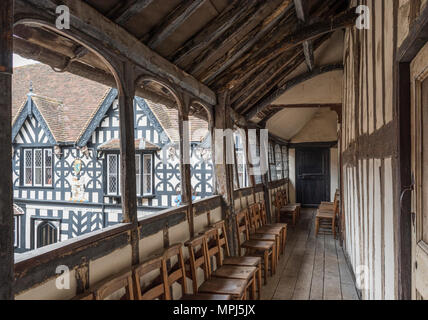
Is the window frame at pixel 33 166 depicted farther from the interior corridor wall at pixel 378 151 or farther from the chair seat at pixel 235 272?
the interior corridor wall at pixel 378 151

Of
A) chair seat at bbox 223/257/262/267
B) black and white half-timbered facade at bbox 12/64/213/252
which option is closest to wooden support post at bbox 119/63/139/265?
chair seat at bbox 223/257/262/267

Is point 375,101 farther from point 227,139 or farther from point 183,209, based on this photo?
point 227,139

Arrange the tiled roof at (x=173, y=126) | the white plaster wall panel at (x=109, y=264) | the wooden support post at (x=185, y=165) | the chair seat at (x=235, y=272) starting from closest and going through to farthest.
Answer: the white plaster wall panel at (x=109, y=264), the chair seat at (x=235, y=272), the wooden support post at (x=185, y=165), the tiled roof at (x=173, y=126)

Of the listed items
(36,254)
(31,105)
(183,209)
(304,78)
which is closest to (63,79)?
(31,105)

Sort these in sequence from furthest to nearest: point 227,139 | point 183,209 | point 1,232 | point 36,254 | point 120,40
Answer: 1. point 227,139
2. point 183,209
3. point 120,40
4. point 36,254
5. point 1,232

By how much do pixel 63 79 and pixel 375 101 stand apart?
9972 millimetres

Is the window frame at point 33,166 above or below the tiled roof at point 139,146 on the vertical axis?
below

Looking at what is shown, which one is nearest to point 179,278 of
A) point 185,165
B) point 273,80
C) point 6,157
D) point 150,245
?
point 150,245

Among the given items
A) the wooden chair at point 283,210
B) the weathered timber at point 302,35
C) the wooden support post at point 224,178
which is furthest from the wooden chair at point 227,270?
the wooden chair at point 283,210

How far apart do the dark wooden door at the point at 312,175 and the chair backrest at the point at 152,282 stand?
964 centimetres

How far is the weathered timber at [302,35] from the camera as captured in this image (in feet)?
12.4

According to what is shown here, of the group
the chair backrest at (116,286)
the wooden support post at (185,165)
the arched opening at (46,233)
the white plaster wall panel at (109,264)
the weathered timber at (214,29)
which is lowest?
the arched opening at (46,233)

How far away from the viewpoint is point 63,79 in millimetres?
10102

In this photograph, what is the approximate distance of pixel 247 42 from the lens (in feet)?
12.4
